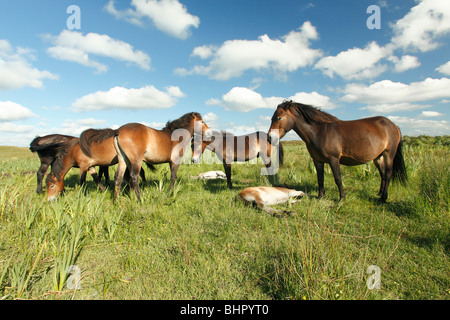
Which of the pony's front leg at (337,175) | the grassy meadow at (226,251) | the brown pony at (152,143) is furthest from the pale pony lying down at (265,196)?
the brown pony at (152,143)

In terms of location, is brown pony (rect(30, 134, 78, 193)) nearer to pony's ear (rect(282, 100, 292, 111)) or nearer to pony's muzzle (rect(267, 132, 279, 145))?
pony's muzzle (rect(267, 132, 279, 145))

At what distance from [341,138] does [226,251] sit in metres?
3.76

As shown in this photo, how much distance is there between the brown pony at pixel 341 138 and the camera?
462 cm

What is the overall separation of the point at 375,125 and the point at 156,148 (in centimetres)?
561

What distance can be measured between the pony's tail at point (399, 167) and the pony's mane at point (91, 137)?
7696 millimetres

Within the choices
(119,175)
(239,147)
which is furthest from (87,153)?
(239,147)

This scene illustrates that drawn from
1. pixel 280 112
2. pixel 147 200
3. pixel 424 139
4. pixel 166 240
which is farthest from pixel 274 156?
pixel 424 139

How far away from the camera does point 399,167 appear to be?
16.9ft

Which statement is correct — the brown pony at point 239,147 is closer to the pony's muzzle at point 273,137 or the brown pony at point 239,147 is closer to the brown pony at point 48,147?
the pony's muzzle at point 273,137

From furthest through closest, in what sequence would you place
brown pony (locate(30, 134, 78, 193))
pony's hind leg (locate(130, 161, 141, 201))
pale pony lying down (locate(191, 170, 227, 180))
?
pale pony lying down (locate(191, 170, 227, 180)), brown pony (locate(30, 134, 78, 193)), pony's hind leg (locate(130, 161, 141, 201))

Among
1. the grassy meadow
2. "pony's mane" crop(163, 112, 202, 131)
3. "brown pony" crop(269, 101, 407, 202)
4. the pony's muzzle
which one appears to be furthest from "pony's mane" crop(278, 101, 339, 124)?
"pony's mane" crop(163, 112, 202, 131)

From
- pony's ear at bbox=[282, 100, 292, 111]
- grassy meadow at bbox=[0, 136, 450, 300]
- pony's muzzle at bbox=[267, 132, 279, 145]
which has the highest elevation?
pony's ear at bbox=[282, 100, 292, 111]

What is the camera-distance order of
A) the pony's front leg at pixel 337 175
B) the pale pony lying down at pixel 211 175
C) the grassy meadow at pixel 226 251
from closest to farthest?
the grassy meadow at pixel 226 251, the pony's front leg at pixel 337 175, the pale pony lying down at pixel 211 175

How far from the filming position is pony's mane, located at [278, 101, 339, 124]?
493 cm
